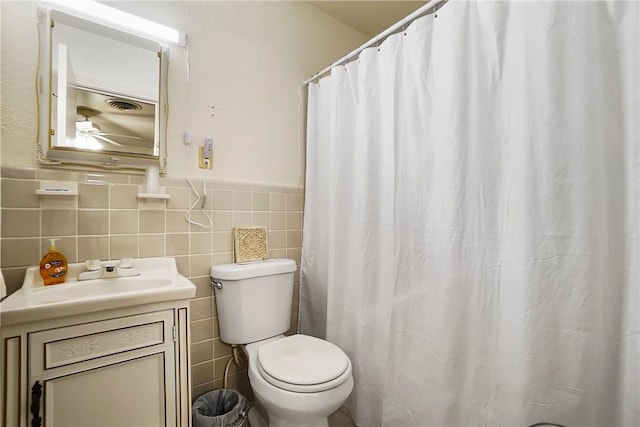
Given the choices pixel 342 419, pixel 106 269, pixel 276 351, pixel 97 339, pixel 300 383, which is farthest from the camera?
pixel 342 419

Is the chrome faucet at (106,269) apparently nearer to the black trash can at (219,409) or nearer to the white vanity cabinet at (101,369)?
the white vanity cabinet at (101,369)

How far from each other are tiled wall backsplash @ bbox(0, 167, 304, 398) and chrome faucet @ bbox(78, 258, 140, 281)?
0.17 feet

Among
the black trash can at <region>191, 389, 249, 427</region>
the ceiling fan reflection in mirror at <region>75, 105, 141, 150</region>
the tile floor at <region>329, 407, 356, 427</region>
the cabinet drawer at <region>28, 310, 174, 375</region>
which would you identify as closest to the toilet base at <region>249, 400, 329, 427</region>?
the black trash can at <region>191, 389, 249, 427</region>

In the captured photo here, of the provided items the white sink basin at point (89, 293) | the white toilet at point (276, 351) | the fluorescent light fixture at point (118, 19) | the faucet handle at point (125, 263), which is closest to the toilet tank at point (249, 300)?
the white toilet at point (276, 351)

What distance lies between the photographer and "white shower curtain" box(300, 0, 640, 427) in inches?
29.3

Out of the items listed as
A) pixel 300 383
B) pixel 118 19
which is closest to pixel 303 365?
pixel 300 383

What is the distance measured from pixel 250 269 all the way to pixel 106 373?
0.63 m

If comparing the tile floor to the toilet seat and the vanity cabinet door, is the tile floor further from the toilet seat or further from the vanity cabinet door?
the vanity cabinet door

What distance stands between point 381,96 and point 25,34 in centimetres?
142

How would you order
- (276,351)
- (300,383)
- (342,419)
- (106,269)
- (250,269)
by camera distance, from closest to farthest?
(300,383), (106,269), (276,351), (250,269), (342,419)

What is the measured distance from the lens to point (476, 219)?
3.21ft

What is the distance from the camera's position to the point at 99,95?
1.22 meters

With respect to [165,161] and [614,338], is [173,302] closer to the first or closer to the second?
[165,161]

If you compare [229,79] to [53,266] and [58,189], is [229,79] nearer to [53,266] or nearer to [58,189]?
[58,189]
